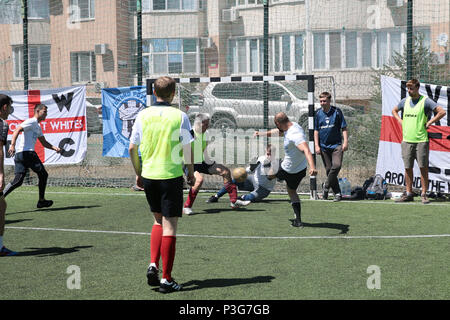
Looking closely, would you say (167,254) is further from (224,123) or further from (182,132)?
(224,123)

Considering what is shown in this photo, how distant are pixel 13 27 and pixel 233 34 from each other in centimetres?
1203

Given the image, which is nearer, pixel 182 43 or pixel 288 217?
pixel 288 217

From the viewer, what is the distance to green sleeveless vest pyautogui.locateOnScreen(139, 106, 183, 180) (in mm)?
6316

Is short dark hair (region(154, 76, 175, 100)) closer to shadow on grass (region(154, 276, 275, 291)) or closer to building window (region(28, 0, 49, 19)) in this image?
shadow on grass (region(154, 276, 275, 291))

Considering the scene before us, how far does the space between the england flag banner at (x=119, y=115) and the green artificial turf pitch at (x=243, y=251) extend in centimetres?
263

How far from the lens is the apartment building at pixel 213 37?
30.2m

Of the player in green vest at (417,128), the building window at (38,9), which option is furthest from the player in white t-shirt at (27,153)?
the building window at (38,9)

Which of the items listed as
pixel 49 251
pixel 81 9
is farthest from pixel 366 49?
pixel 49 251

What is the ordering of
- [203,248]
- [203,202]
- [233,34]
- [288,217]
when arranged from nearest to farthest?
[203,248] → [288,217] → [203,202] → [233,34]

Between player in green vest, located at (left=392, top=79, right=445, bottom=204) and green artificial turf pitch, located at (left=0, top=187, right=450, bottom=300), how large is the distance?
31.1 inches

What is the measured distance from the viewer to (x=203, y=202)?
12.9 metres

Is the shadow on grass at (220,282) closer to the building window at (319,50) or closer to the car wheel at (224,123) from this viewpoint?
the car wheel at (224,123)
